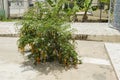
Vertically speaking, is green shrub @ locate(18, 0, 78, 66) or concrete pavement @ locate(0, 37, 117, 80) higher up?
green shrub @ locate(18, 0, 78, 66)

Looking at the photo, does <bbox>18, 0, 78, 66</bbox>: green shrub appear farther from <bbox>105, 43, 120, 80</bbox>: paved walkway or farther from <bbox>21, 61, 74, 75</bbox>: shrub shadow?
<bbox>105, 43, 120, 80</bbox>: paved walkway

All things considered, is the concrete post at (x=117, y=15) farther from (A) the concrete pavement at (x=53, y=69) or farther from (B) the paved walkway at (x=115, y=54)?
(A) the concrete pavement at (x=53, y=69)

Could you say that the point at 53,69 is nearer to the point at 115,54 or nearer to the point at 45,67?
the point at 45,67

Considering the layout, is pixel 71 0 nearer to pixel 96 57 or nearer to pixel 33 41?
pixel 96 57

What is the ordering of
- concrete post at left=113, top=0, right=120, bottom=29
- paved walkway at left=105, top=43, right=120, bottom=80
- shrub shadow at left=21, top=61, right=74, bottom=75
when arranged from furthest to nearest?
1. concrete post at left=113, top=0, right=120, bottom=29
2. paved walkway at left=105, top=43, right=120, bottom=80
3. shrub shadow at left=21, top=61, right=74, bottom=75

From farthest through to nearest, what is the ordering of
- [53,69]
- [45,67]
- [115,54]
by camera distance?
[115,54], [45,67], [53,69]

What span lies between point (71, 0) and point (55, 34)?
8960 mm

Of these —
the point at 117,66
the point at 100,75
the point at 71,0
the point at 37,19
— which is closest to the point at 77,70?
the point at 100,75

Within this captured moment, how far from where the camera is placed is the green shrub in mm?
5633

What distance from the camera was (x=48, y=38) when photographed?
18.8 feet

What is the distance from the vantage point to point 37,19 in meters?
6.12

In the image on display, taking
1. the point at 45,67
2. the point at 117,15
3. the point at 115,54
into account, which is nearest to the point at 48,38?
the point at 45,67

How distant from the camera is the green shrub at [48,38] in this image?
5633 mm

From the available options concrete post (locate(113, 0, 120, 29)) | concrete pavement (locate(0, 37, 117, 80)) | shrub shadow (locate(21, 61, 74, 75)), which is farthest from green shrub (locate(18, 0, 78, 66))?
concrete post (locate(113, 0, 120, 29))
